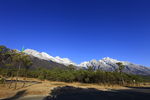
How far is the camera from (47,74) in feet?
268

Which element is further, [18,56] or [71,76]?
[71,76]

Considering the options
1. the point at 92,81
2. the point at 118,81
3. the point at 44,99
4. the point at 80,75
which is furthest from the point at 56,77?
the point at 44,99

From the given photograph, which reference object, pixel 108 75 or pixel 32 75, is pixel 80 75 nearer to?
pixel 108 75

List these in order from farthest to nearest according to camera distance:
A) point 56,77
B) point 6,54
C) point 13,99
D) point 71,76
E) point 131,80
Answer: point 131,80 < point 56,77 < point 71,76 < point 6,54 < point 13,99

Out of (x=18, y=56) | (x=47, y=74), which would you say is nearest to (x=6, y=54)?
(x=18, y=56)

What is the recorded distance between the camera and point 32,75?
91.9 metres

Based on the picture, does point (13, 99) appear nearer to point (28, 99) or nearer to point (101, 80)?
point (28, 99)

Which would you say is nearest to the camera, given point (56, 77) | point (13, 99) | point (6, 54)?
point (13, 99)

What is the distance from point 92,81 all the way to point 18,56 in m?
49.7

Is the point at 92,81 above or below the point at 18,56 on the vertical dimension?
below

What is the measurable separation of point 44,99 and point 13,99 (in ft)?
16.8

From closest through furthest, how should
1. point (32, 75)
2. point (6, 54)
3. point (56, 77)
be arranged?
1. point (6, 54)
2. point (56, 77)
3. point (32, 75)

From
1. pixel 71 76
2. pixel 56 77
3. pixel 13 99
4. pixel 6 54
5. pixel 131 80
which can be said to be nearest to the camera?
pixel 13 99

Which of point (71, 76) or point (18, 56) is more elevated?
point (18, 56)
